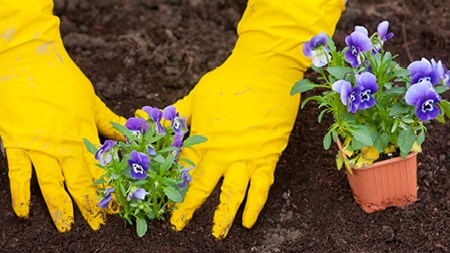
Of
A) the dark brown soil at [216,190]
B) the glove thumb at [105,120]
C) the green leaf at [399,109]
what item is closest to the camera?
the green leaf at [399,109]

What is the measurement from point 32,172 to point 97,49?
0.87 meters

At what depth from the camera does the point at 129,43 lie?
338 cm

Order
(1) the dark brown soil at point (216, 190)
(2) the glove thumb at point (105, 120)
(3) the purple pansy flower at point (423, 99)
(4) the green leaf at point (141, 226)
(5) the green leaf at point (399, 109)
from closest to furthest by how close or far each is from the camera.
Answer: (3) the purple pansy flower at point (423, 99) < (5) the green leaf at point (399, 109) < (4) the green leaf at point (141, 226) < (1) the dark brown soil at point (216, 190) < (2) the glove thumb at point (105, 120)

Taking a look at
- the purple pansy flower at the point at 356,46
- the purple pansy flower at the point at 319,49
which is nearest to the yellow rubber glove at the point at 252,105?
the purple pansy flower at the point at 319,49

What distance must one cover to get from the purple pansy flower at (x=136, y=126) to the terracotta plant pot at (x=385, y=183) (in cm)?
69

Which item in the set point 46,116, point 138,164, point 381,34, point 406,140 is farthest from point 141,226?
point 381,34

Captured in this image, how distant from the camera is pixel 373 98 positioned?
219cm

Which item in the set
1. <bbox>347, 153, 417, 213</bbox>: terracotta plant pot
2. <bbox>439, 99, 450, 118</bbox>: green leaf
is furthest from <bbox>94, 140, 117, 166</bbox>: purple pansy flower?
<bbox>439, 99, 450, 118</bbox>: green leaf

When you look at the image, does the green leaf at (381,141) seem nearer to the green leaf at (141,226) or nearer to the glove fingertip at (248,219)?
the glove fingertip at (248,219)

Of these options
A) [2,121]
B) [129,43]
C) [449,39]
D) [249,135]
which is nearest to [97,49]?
[129,43]

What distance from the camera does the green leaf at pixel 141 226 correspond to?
2332 mm

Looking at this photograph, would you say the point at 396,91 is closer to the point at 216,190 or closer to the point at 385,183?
the point at 385,183

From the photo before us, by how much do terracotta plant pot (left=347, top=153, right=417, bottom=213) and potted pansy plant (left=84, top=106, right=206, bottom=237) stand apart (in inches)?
21.4

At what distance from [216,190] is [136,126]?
0.43 metres
